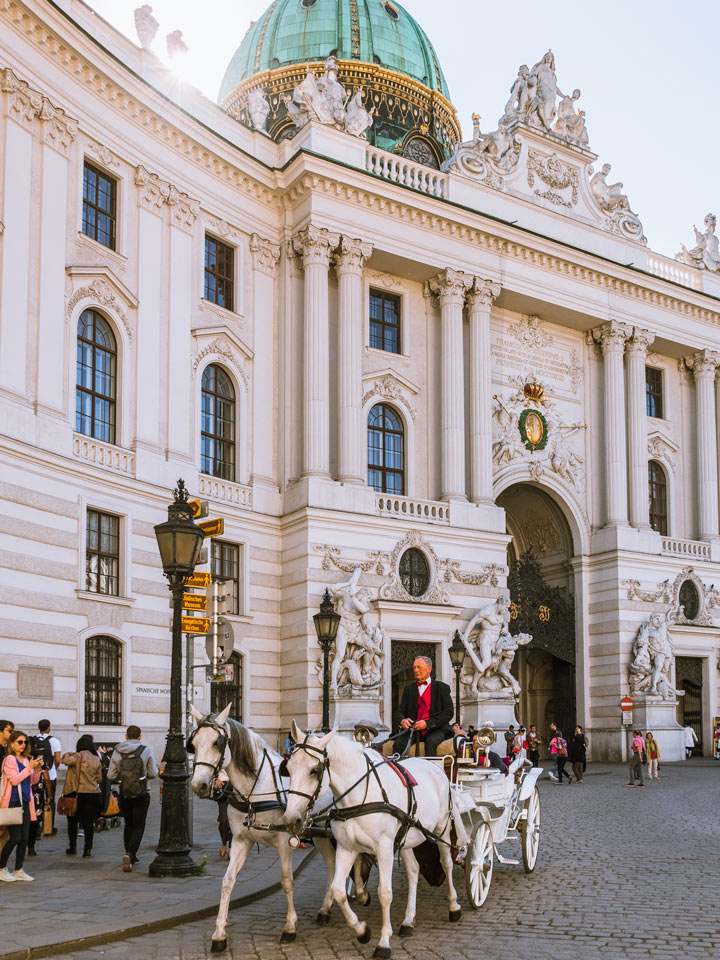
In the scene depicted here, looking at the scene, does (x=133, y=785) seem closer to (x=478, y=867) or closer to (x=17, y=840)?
(x=17, y=840)

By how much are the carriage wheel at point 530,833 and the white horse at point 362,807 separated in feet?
9.43

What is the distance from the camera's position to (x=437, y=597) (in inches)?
1375

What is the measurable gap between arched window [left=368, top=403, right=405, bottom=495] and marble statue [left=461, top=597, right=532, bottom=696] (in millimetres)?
5011

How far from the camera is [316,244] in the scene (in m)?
34.9

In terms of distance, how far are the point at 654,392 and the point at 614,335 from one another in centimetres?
429

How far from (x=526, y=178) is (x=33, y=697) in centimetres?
2627

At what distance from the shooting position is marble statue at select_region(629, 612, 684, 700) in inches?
1555

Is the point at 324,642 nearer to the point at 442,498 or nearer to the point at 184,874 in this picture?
the point at 184,874

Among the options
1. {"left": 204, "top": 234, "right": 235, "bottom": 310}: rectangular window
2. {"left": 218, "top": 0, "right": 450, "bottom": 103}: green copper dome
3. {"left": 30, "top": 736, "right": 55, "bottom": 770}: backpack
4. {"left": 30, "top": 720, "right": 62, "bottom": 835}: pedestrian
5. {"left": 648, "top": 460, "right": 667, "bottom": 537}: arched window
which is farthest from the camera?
{"left": 218, "top": 0, "right": 450, "bottom": 103}: green copper dome

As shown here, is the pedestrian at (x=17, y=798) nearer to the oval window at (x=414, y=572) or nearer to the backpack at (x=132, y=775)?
the backpack at (x=132, y=775)

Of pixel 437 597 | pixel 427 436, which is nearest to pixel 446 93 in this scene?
pixel 427 436

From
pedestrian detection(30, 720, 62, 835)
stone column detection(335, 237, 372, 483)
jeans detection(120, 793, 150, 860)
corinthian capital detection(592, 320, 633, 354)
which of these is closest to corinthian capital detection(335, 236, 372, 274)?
stone column detection(335, 237, 372, 483)

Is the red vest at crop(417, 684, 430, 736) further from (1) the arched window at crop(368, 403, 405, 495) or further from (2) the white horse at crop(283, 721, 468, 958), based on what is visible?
(1) the arched window at crop(368, 403, 405, 495)

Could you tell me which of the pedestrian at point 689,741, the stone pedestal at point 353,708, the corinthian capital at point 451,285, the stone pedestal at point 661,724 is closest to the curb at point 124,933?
the stone pedestal at point 353,708
